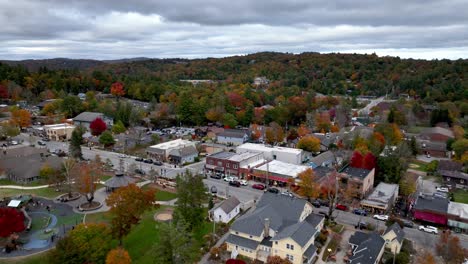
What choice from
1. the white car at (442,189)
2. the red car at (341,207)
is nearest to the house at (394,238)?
the red car at (341,207)

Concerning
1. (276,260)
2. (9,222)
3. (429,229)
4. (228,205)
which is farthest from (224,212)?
(429,229)

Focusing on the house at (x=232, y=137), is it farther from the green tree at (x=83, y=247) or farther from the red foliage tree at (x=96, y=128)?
the green tree at (x=83, y=247)

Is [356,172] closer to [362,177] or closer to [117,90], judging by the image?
[362,177]

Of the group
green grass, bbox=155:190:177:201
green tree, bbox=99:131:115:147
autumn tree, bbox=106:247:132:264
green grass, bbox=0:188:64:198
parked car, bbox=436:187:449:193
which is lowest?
parked car, bbox=436:187:449:193

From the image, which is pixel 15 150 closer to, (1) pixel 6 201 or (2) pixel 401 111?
(1) pixel 6 201

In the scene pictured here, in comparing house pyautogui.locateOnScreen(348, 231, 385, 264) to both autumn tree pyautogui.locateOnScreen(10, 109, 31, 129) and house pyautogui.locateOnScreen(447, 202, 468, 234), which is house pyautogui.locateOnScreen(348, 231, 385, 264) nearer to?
house pyautogui.locateOnScreen(447, 202, 468, 234)

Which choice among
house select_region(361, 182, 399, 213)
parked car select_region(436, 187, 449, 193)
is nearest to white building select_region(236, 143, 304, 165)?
house select_region(361, 182, 399, 213)
